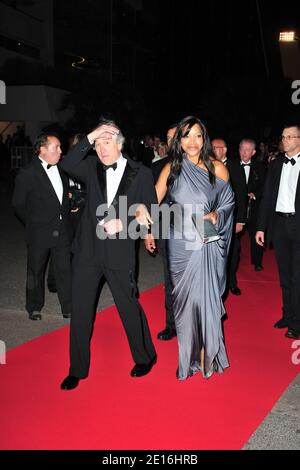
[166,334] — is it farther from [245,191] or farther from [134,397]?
[245,191]

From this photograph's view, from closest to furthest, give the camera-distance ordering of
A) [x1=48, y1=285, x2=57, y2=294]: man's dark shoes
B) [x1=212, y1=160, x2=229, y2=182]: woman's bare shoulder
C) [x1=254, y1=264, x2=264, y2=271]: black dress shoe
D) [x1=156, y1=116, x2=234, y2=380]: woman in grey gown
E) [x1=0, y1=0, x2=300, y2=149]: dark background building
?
[x1=156, y1=116, x2=234, y2=380]: woman in grey gown
[x1=212, y1=160, x2=229, y2=182]: woman's bare shoulder
[x1=48, y1=285, x2=57, y2=294]: man's dark shoes
[x1=254, y1=264, x2=264, y2=271]: black dress shoe
[x1=0, y1=0, x2=300, y2=149]: dark background building

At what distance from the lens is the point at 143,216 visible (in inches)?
150

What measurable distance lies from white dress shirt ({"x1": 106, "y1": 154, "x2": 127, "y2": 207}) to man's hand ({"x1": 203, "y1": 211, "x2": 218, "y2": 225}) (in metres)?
0.73

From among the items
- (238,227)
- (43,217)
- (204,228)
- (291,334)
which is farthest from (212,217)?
(238,227)

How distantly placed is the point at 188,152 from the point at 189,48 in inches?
1684

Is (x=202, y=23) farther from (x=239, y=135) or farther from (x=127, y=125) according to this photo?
(x=127, y=125)

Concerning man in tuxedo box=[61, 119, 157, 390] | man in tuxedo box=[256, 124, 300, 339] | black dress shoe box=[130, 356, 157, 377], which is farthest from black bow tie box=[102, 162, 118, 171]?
man in tuxedo box=[256, 124, 300, 339]

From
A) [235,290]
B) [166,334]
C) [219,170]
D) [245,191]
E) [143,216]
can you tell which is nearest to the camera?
[143,216]

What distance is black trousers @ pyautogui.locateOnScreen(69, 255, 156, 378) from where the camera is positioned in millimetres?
3900

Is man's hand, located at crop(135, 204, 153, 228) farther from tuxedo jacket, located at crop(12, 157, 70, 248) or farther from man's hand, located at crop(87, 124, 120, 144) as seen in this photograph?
tuxedo jacket, located at crop(12, 157, 70, 248)

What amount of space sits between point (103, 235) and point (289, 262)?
234 centimetres

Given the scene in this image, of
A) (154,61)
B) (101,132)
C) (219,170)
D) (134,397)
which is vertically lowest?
(134,397)

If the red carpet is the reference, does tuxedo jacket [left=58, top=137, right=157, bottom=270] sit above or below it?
above

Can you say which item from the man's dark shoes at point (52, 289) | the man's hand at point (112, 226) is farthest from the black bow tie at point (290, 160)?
the man's dark shoes at point (52, 289)
